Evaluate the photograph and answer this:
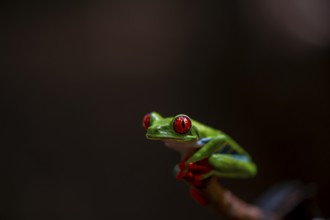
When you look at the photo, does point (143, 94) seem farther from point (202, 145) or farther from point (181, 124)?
point (181, 124)

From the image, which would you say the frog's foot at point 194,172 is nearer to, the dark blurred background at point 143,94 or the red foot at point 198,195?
the red foot at point 198,195

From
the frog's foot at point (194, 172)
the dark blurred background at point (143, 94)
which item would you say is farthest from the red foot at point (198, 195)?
the dark blurred background at point (143, 94)

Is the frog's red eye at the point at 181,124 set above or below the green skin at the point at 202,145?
above

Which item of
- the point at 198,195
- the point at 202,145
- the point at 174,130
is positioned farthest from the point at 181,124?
the point at 198,195

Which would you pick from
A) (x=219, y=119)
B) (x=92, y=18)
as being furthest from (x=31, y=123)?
(x=219, y=119)

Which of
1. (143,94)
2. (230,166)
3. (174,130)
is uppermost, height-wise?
(174,130)

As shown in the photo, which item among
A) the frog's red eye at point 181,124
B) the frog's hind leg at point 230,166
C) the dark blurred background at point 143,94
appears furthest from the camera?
the dark blurred background at point 143,94
